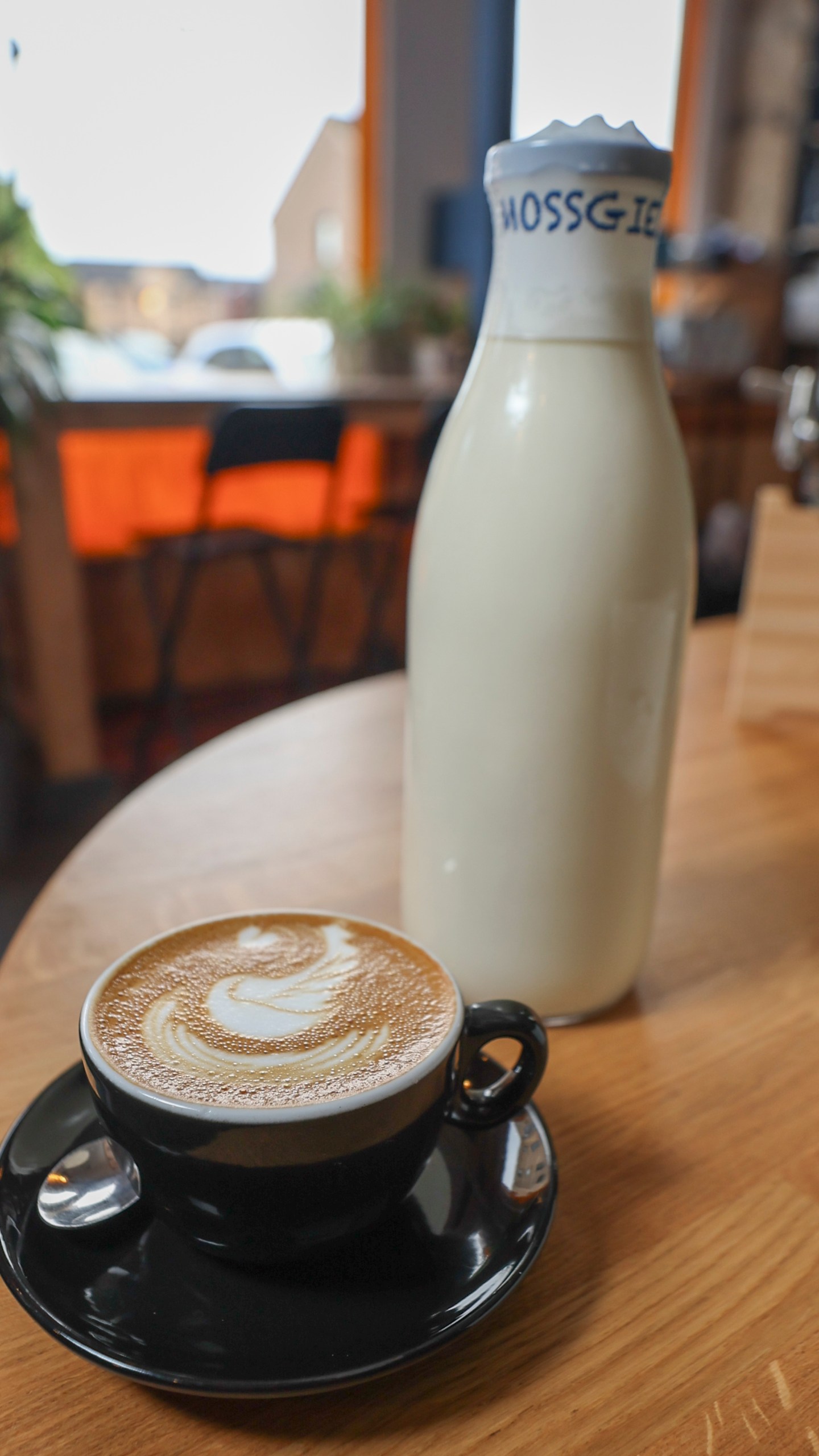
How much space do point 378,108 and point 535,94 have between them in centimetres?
164

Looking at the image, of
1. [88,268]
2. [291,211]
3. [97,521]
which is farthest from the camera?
[291,211]

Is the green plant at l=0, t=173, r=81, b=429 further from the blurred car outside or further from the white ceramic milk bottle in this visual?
the white ceramic milk bottle

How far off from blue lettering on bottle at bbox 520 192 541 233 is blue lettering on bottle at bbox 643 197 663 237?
0.12 ft

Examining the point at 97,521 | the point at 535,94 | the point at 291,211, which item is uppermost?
the point at 535,94

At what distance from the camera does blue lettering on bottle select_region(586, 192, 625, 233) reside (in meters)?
0.35

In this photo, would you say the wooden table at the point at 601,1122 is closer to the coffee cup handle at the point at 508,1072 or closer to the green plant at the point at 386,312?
the coffee cup handle at the point at 508,1072

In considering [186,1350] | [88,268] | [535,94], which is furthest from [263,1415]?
[88,268]

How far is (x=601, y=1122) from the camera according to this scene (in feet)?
1.29

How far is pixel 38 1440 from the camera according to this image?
27cm

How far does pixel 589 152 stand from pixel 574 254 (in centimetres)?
3

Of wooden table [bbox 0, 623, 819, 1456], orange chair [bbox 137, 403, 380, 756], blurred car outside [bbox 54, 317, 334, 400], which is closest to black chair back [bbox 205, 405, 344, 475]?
orange chair [bbox 137, 403, 380, 756]

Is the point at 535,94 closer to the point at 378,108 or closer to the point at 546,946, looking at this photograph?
the point at 378,108

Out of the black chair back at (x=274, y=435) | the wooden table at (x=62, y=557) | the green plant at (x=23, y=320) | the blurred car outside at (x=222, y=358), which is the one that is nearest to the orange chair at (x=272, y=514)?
the black chair back at (x=274, y=435)

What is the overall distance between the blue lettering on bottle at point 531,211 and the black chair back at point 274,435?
1.89 meters
